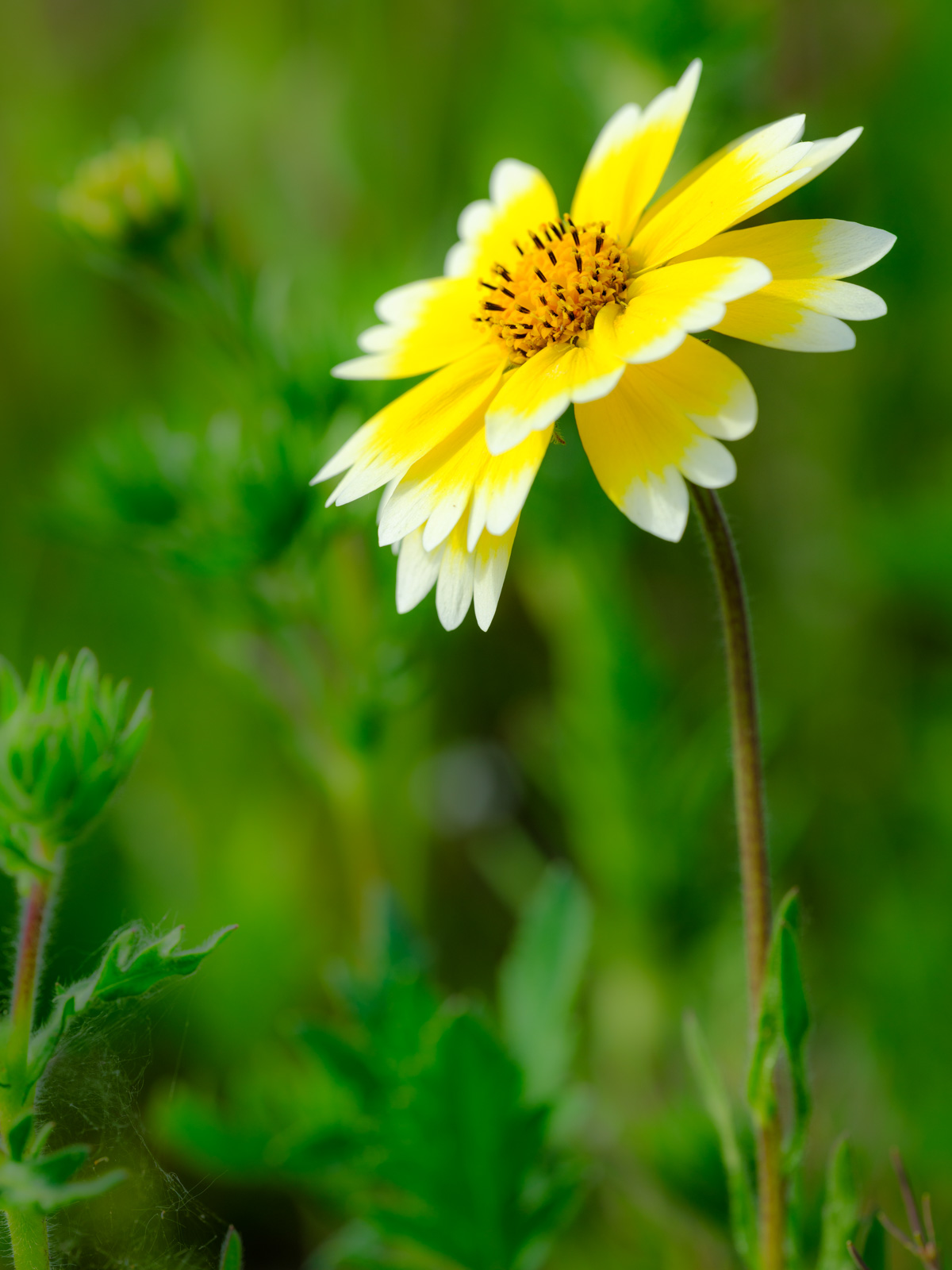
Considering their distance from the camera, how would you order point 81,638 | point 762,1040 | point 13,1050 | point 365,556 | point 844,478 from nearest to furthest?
1. point 13,1050
2. point 762,1040
3. point 365,556
4. point 844,478
5. point 81,638

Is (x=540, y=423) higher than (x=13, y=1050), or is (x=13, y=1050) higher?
(x=540, y=423)

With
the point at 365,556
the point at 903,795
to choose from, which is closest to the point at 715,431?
the point at 365,556

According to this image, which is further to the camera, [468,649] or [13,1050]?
[468,649]

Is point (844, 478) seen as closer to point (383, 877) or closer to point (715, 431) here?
point (383, 877)

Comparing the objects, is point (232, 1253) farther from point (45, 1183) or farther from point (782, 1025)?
point (782, 1025)

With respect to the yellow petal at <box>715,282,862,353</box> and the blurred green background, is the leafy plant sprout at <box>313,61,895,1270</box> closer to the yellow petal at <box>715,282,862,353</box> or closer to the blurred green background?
the yellow petal at <box>715,282,862,353</box>

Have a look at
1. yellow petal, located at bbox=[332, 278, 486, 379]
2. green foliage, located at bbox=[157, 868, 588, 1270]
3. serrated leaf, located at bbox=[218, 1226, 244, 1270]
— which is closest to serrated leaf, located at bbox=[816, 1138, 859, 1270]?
green foliage, located at bbox=[157, 868, 588, 1270]
